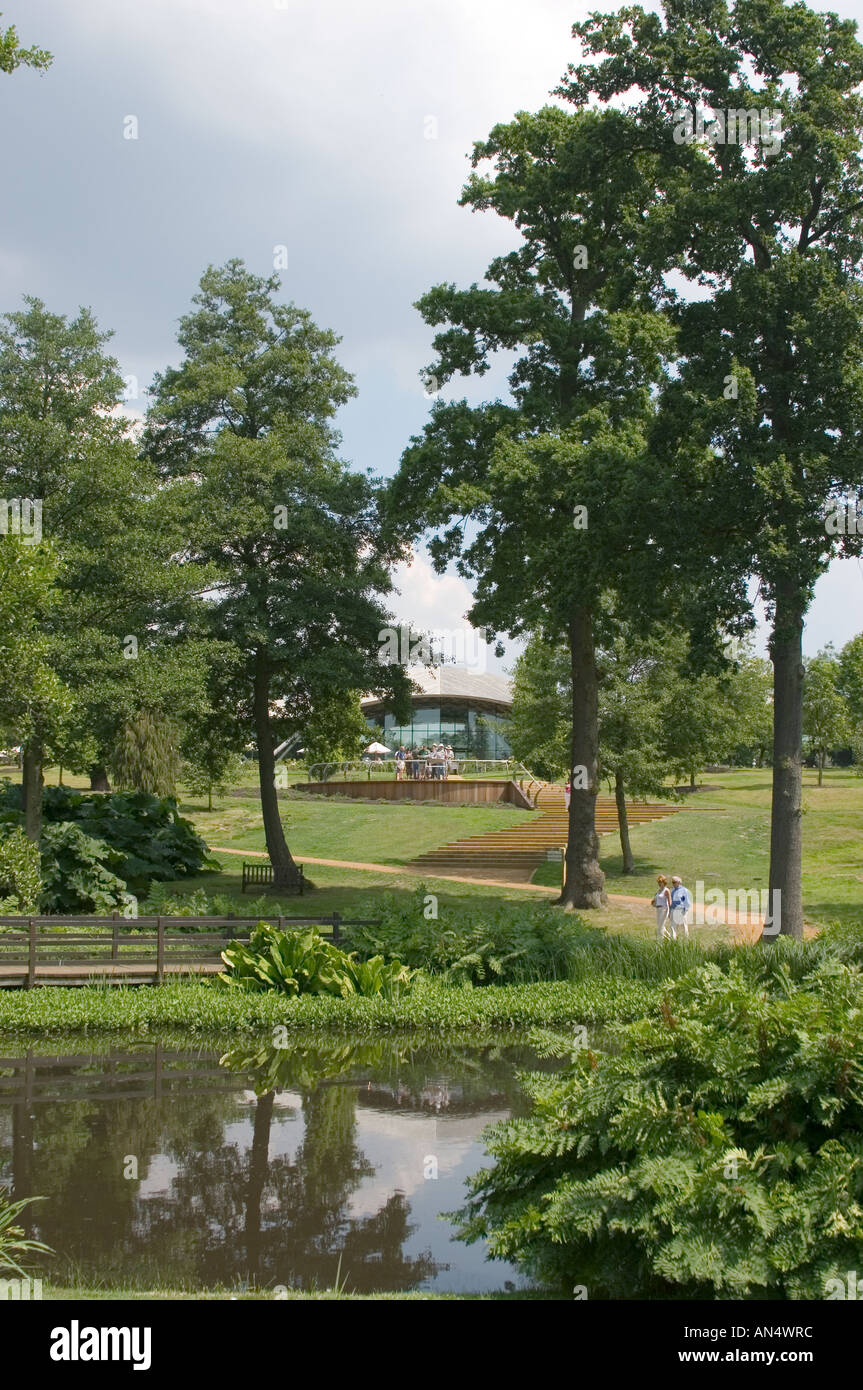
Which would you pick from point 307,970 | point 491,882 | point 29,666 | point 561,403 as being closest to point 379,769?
point 491,882

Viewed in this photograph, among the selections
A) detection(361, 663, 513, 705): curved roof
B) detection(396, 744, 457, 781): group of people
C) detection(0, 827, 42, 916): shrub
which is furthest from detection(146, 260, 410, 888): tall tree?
detection(361, 663, 513, 705): curved roof

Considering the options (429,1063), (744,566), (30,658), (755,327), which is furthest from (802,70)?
(429,1063)

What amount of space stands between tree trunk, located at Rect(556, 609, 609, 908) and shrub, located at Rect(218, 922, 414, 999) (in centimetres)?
903

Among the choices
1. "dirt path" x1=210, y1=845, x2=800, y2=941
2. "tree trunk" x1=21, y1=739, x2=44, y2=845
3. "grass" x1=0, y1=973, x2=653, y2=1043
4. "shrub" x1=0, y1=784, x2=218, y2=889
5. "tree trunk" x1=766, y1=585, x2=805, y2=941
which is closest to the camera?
"grass" x1=0, y1=973, x2=653, y2=1043

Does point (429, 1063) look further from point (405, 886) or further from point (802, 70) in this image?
point (802, 70)

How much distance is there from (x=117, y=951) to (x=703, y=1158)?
14651 millimetres

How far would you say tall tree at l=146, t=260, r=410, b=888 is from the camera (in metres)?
28.5

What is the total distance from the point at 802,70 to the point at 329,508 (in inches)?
567

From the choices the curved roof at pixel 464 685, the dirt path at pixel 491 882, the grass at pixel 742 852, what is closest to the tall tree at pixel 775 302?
the dirt path at pixel 491 882

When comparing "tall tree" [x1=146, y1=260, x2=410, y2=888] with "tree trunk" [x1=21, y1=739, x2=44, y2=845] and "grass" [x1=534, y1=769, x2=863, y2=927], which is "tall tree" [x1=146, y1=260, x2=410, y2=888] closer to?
"tree trunk" [x1=21, y1=739, x2=44, y2=845]

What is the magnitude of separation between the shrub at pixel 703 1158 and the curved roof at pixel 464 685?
68235 mm

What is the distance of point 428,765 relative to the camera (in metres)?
60.1

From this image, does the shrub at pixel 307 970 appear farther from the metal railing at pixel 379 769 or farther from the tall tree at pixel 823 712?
the tall tree at pixel 823 712

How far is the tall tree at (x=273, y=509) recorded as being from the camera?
28.5 metres
